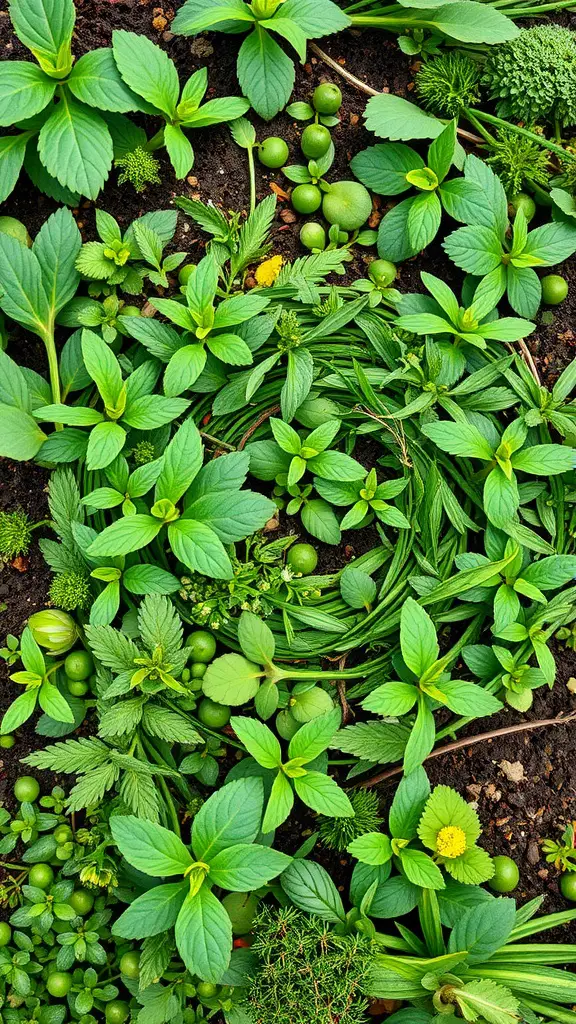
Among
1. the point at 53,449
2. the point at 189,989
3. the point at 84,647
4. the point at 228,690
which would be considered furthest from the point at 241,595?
the point at 189,989

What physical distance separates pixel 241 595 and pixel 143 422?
Result: 0.45m

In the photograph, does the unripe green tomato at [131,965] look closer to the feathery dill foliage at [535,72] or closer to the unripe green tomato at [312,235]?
the unripe green tomato at [312,235]

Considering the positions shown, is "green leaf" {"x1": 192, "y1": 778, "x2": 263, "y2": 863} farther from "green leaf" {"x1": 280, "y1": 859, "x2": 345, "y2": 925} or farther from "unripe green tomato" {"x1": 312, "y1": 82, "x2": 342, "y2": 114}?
"unripe green tomato" {"x1": 312, "y1": 82, "x2": 342, "y2": 114}

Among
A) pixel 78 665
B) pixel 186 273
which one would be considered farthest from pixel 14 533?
pixel 186 273

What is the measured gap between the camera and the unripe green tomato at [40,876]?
175cm

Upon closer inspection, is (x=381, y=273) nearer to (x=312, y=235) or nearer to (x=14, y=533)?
(x=312, y=235)

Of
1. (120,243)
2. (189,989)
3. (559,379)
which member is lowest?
(189,989)

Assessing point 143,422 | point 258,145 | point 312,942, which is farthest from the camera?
point 258,145

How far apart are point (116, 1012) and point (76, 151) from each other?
6.28 feet

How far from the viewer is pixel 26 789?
5.88 feet

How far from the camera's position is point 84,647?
185 centimetres

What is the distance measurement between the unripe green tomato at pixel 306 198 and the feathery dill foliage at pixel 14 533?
101 centimetres

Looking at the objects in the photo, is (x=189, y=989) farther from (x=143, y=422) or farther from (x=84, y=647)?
(x=143, y=422)

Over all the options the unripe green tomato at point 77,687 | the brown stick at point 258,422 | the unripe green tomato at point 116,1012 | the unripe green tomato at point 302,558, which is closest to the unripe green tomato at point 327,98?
the brown stick at point 258,422
